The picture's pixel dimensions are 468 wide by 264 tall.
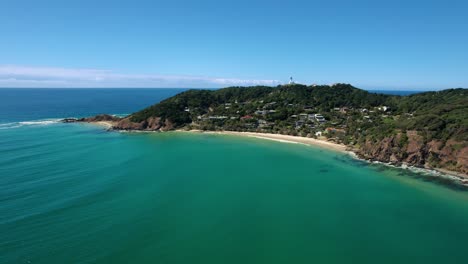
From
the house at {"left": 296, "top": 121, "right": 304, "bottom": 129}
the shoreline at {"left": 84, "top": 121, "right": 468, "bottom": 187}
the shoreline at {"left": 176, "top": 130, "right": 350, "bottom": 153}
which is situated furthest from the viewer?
A: the house at {"left": 296, "top": 121, "right": 304, "bottom": 129}

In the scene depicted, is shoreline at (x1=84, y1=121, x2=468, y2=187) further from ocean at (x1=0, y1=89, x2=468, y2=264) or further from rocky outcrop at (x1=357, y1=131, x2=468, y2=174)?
ocean at (x1=0, y1=89, x2=468, y2=264)

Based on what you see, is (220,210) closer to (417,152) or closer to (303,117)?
(417,152)

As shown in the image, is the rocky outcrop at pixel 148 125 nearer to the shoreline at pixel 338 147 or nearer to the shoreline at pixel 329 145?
the shoreline at pixel 329 145

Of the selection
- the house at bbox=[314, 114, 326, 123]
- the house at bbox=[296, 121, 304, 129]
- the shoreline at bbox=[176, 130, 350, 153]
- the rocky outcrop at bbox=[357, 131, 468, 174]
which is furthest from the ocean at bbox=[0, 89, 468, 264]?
the house at bbox=[314, 114, 326, 123]

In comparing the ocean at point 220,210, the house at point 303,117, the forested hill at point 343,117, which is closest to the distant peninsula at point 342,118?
the forested hill at point 343,117

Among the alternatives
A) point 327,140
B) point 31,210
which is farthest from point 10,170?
point 327,140

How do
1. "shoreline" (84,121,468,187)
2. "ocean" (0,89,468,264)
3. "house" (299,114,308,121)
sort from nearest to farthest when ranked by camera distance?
"ocean" (0,89,468,264) → "shoreline" (84,121,468,187) → "house" (299,114,308,121)

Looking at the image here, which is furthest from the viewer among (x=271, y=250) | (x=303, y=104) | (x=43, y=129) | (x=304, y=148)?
(x=303, y=104)

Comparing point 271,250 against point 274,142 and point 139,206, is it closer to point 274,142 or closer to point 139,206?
point 139,206
